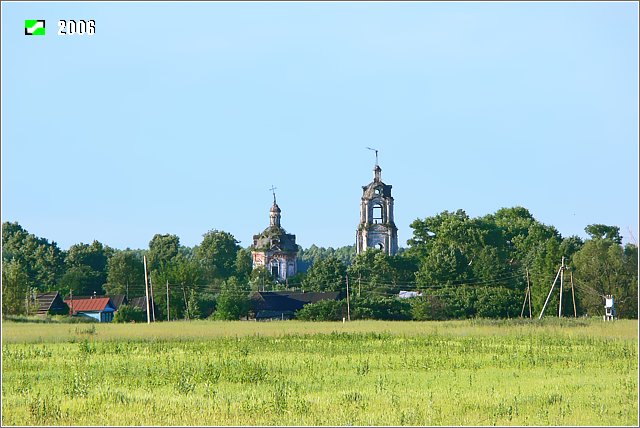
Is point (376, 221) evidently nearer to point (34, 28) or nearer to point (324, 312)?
point (324, 312)

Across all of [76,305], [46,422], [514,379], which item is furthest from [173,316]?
[46,422]

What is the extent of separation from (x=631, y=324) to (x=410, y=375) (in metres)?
29.5

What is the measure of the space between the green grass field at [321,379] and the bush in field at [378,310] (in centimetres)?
3016

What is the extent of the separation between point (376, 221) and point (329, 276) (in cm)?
2775

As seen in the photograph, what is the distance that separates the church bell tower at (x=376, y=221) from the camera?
411 feet

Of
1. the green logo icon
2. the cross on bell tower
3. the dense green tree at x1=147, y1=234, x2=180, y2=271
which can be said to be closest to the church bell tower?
the cross on bell tower

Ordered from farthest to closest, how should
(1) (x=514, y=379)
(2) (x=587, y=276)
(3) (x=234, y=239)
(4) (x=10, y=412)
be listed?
(3) (x=234, y=239)
(2) (x=587, y=276)
(1) (x=514, y=379)
(4) (x=10, y=412)

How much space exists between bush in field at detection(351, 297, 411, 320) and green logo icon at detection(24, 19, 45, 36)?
55671 mm

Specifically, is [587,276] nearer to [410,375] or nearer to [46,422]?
[410,375]

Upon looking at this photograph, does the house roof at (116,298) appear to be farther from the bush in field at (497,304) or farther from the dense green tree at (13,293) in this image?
the bush in field at (497,304)

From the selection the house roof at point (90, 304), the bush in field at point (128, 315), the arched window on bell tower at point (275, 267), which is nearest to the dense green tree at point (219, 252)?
the arched window on bell tower at point (275, 267)

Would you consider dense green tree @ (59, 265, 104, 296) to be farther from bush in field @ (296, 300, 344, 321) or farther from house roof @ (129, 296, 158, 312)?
bush in field @ (296, 300, 344, 321)

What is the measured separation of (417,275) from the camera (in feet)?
316

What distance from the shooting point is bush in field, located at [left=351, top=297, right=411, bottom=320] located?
260 ft
